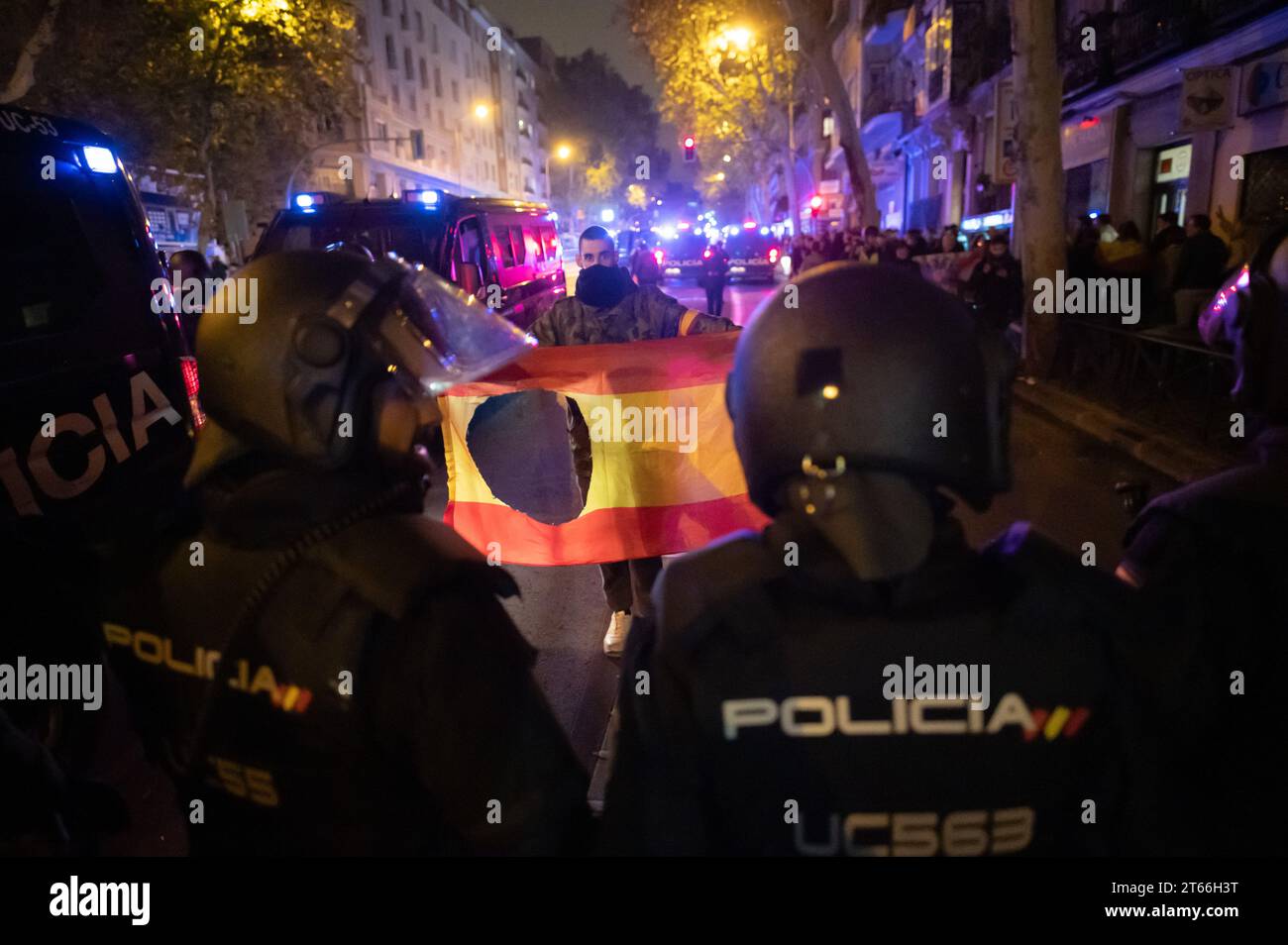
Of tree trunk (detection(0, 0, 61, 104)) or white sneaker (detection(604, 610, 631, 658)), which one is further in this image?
tree trunk (detection(0, 0, 61, 104))

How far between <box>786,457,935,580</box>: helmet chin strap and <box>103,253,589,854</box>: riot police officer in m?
0.50

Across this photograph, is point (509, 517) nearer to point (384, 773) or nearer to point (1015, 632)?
point (384, 773)

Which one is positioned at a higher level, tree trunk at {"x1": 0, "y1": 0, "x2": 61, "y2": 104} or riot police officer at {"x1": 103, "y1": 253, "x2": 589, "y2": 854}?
tree trunk at {"x1": 0, "y1": 0, "x2": 61, "y2": 104}

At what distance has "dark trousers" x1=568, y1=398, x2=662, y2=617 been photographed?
4418 millimetres

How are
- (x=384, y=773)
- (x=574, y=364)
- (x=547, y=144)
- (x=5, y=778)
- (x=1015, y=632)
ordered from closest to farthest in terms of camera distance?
(x=1015, y=632) → (x=384, y=773) → (x=5, y=778) → (x=574, y=364) → (x=547, y=144)

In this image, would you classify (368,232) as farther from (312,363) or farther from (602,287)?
(312,363)

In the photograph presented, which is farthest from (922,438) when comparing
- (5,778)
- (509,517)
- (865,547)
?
(509,517)

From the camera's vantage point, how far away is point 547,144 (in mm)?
81625

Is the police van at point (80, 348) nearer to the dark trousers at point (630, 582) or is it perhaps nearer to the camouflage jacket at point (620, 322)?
the camouflage jacket at point (620, 322)

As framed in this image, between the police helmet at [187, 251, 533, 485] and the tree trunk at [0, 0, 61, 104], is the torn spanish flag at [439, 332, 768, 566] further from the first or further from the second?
the tree trunk at [0, 0, 61, 104]

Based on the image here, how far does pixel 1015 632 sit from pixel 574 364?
3337 millimetres
